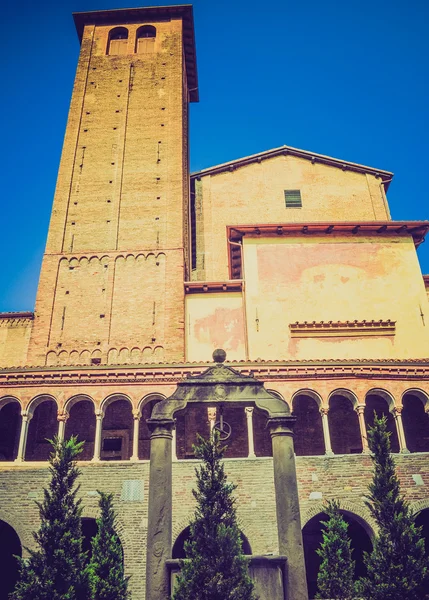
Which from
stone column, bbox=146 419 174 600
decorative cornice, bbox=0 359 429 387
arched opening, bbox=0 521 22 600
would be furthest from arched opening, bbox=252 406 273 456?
arched opening, bbox=0 521 22 600

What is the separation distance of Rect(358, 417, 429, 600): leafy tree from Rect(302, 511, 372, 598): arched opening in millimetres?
2887

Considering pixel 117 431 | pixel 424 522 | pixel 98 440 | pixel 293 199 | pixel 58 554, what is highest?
pixel 293 199

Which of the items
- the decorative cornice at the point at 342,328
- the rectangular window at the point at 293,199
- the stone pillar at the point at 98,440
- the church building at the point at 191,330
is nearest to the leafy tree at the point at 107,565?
the church building at the point at 191,330

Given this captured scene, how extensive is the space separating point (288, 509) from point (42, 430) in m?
11.9

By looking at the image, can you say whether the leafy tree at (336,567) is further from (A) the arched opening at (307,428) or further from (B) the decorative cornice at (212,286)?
(B) the decorative cornice at (212,286)

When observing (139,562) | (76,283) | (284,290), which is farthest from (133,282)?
(139,562)

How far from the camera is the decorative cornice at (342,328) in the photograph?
22.6 meters

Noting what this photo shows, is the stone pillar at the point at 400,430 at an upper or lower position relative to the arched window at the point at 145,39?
lower

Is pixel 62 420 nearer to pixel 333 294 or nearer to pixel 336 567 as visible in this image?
pixel 336 567

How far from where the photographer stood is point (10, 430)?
64.8ft

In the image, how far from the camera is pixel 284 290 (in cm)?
2375

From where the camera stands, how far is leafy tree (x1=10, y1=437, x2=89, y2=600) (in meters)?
12.7

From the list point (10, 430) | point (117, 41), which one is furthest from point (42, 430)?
point (117, 41)

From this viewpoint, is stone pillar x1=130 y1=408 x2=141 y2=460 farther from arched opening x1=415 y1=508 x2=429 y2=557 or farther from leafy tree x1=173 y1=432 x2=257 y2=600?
arched opening x1=415 y1=508 x2=429 y2=557
